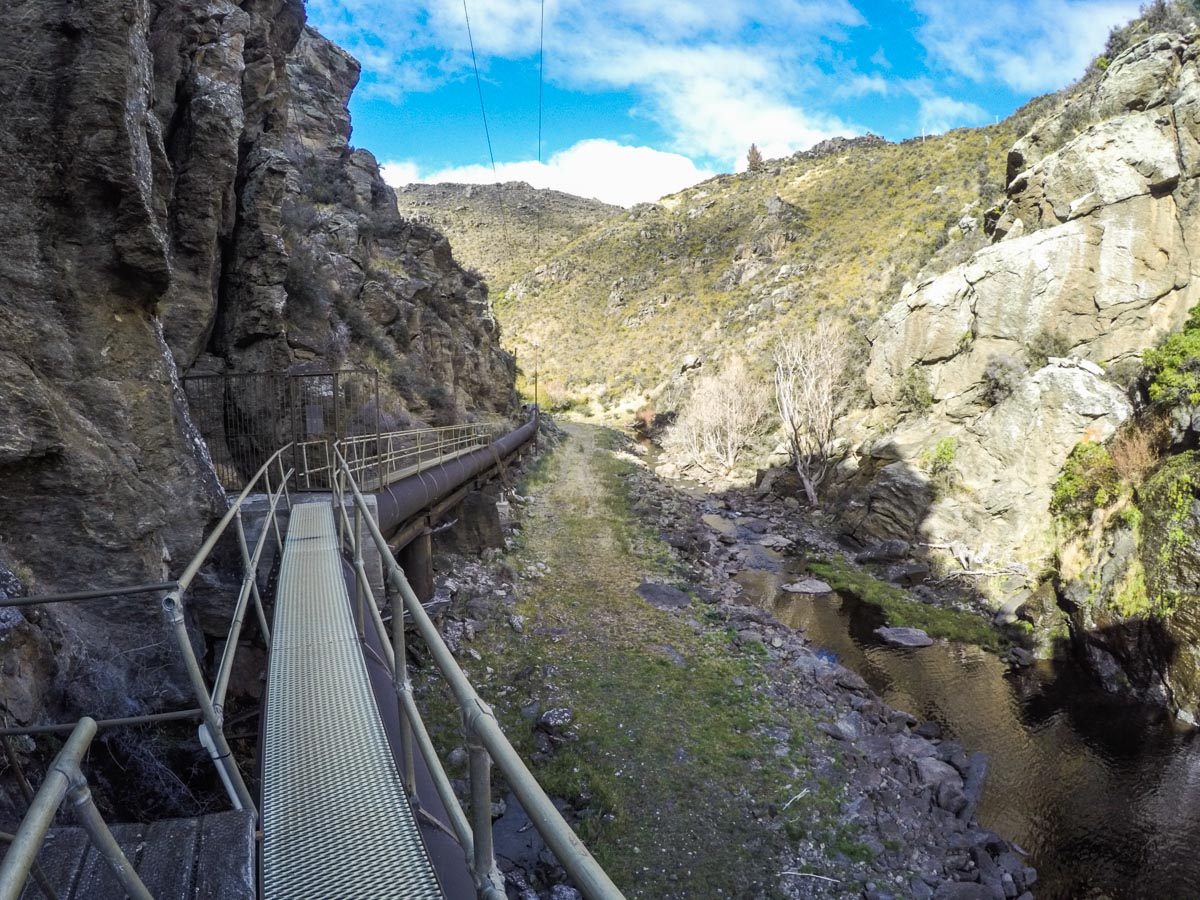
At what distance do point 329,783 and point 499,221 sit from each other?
112 metres

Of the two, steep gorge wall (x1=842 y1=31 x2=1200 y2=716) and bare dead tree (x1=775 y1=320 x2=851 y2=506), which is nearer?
steep gorge wall (x1=842 y1=31 x2=1200 y2=716)

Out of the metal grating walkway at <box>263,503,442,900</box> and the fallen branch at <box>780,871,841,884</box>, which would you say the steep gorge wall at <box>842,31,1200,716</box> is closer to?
the fallen branch at <box>780,871,841,884</box>

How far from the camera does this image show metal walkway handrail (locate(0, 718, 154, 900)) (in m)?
Answer: 1.11

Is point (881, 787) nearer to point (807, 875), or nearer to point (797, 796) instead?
point (797, 796)

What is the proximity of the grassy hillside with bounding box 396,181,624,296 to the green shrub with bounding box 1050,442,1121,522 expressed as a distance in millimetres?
87129

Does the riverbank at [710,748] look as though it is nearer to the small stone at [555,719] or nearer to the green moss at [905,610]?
the small stone at [555,719]

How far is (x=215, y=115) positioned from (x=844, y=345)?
92.7ft

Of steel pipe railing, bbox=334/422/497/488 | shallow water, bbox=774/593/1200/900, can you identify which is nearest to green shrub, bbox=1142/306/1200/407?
shallow water, bbox=774/593/1200/900

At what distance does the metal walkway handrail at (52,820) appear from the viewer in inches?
43.8

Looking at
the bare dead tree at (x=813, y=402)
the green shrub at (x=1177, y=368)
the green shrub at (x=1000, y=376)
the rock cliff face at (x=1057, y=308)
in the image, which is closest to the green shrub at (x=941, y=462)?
the rock cliff face at (x=1057, y=308)

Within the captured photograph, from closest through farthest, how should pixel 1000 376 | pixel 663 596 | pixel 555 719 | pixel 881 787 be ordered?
pixel 881 787
pixel 555 719
pixel 663 596
pixel 1000 376

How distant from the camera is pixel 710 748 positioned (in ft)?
28.2

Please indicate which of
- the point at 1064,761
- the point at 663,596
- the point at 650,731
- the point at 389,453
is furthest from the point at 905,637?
the point at 389,453

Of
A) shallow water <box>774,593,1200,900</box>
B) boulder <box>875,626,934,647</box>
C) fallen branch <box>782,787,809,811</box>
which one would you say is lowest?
shallow water <box>774,593,1200,900</box>
